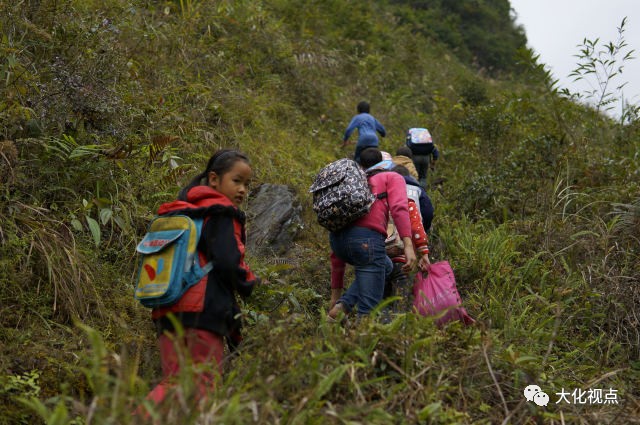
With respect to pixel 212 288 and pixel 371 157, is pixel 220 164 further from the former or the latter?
pixel 371 157

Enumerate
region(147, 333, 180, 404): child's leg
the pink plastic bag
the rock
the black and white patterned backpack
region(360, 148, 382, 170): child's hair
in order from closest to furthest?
region(147, 333, 180, 404): child's leg
the black and white patterned backpack
the pink plastic bag
region(360, 148, 382, 170): child's hair
the rock

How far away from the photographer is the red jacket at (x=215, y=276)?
3.36 metres

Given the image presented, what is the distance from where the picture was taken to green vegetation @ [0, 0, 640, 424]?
11.2 feet

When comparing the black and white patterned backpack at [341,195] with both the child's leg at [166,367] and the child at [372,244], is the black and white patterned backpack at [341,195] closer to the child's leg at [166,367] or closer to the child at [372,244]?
the child at [372,244]

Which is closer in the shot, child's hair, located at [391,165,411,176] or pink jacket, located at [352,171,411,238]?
pink jacket, located at [352,171,411,238]

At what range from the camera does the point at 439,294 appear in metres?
4.85

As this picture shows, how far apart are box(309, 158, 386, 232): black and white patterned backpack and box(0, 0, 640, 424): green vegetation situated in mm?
736

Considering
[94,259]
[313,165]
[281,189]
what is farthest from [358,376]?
[313,165]

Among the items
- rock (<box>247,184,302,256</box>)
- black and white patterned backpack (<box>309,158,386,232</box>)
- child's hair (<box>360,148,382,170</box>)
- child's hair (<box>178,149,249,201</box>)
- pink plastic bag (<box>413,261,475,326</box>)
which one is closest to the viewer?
child's hair (<box>178,149,249,201</box>)

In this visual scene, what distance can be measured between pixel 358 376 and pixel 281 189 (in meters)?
3.90

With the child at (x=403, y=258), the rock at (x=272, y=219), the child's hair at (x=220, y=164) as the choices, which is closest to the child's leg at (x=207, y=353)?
the child's hair at (x=220, y=164)

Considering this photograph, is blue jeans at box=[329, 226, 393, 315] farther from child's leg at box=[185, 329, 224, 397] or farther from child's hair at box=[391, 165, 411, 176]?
child's leg at box=[185, 329, 224, 397]

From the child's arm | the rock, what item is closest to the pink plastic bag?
the child's arm

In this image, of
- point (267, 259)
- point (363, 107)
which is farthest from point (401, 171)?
point (363, 107)
